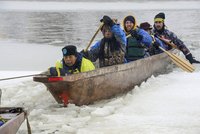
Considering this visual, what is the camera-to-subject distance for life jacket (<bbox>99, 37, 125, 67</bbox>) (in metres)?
7.66

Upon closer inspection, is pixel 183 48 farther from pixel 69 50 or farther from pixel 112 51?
pixel 69 50

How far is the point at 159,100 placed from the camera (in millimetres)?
6770

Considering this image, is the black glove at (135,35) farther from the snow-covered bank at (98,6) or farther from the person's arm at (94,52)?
the snow-covered bank at (98,6)

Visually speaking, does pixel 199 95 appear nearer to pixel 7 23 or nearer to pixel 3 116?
pixel 3 116

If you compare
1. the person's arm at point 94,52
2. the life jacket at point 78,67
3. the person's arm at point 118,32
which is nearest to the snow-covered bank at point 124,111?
the life jacket at point 78,67

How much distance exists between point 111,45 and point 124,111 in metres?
1.82

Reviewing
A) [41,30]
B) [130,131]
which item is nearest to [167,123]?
[130,131]

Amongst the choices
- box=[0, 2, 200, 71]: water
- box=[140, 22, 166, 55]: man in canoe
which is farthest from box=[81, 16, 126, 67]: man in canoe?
box=[0, 2, 200, 71]: water

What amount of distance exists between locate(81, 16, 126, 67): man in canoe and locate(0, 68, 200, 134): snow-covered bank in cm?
68

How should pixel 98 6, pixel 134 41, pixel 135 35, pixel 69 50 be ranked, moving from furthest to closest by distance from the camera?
pixel 98 6 → pixel 134 41 → pixel 135 35 → pixel 69 50

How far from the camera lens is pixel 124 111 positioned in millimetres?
6180

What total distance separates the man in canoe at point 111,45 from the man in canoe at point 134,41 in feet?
2.77

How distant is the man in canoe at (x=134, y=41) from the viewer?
8.52m

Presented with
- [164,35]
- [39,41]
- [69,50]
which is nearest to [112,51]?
[69,50]
